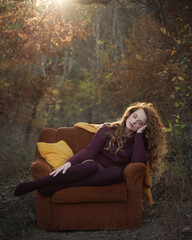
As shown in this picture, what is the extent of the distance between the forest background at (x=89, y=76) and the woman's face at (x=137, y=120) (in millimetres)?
517

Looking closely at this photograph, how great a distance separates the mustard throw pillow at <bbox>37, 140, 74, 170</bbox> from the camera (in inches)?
149

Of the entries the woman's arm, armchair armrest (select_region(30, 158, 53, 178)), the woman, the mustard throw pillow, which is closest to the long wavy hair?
the woman

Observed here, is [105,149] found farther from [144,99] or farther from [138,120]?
[144,99]

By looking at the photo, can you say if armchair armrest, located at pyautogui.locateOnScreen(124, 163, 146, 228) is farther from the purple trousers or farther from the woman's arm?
the woman's arm

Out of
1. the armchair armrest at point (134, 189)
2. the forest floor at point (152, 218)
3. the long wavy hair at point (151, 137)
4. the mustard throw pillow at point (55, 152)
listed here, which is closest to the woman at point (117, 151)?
the long wavy hair at point (151, 137)

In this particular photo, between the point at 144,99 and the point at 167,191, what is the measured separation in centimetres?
424

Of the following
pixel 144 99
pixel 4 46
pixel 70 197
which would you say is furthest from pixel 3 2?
pixel 144 99

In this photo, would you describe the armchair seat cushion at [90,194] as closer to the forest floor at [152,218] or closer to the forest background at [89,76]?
the forest floor at [152,218]

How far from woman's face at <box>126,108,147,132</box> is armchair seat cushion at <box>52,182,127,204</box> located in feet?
2.22

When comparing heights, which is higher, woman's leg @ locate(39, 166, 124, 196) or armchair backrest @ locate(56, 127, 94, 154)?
armchair backrest @ locate(56, 127, 94, 154)

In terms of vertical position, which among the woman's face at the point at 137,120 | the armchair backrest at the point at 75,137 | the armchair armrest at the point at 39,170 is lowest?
the armchair armrest at the point at 39,170

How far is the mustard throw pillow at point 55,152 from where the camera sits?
12.4 feet

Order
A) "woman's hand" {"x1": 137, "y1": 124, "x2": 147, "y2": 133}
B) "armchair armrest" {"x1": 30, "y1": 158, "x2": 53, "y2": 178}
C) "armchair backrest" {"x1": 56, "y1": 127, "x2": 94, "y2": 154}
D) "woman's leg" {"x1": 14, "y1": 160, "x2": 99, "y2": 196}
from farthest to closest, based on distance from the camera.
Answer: "armchair backrest" {"x1": 56, "y1": 127, "x2": 94, "y2": 154} → "woman's hand" {"x1": 137, "y1": 124, "x2": 147, "y2": 133} → "armchair armrest" {"x1": 30, "y1": 158, "x2": 53, "y2": 178} → "woman's leg" {"x1": 14, "y1": 160, "x2": 99, "y2": 196}

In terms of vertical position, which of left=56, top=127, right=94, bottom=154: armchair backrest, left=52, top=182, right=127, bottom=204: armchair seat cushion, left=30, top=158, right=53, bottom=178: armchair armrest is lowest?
left=52, top=182, right=127, bottom=204: armchair seat cushion
